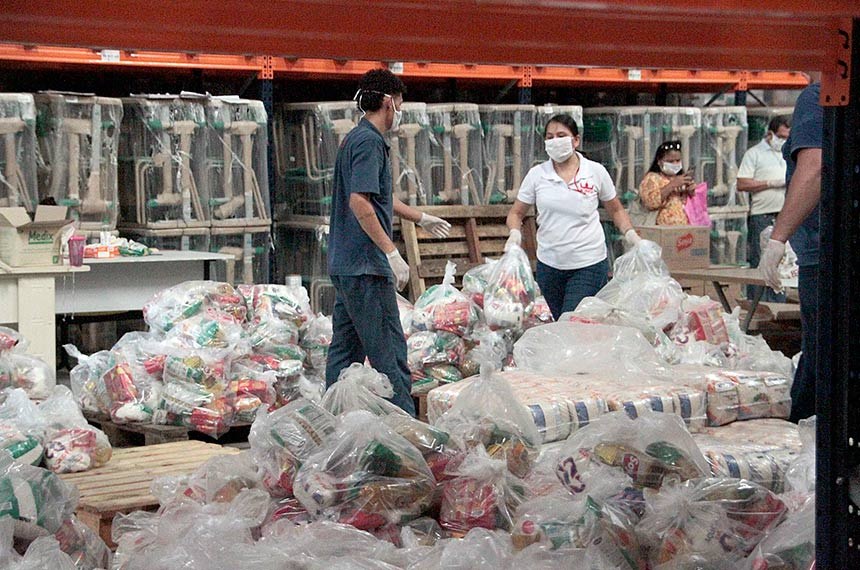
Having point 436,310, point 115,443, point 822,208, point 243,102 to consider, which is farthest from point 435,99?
point 822,208

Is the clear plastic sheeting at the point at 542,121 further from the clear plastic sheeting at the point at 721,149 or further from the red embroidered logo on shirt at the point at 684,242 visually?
the red embroidered logo on shirt at the point at 684,242

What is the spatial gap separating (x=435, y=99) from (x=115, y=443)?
6036 mm

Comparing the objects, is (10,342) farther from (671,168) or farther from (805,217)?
(671,168)

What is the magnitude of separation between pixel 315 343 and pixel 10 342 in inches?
67.1

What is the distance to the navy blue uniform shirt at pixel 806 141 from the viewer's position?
4289 mm

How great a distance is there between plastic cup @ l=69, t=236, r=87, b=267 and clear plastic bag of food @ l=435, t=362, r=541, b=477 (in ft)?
13.0

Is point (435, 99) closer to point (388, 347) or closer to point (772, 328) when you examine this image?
point (772, 328)

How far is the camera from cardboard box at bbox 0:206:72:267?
6664mm

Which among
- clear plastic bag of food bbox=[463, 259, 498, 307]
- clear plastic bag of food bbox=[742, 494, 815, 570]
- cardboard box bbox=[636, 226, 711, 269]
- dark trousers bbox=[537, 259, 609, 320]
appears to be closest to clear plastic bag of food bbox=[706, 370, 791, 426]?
clear plastic bag of food bbox=[742, 494, 815, 570]

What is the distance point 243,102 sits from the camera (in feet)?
28.9

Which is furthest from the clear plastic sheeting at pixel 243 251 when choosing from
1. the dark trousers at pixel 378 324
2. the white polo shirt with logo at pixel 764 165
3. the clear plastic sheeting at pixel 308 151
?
the white polo shirt with logo at pixel 764 165

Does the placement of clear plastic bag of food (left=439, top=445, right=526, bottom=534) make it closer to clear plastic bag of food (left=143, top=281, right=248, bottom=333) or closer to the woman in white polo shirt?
clear plastic bag of food (left=143, top=281, right=248, bottom=333)

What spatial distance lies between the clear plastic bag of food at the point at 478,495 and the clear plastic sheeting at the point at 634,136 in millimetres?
7692

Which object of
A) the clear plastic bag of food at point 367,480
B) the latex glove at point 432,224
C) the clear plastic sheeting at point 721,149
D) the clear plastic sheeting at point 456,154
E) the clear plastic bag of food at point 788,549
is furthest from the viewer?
the clear plastic sheeting at point 721,149
